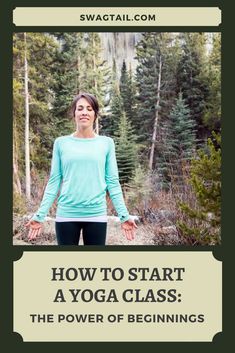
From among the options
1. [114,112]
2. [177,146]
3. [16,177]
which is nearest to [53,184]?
[16,177]

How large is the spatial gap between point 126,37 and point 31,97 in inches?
41.9

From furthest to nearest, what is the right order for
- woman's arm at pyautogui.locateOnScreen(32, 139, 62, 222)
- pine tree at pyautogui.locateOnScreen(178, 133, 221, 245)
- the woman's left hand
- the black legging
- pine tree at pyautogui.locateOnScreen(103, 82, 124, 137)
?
pine tree at pyautogui.locateOnScreen(103, 82, 124, 137)
pine tree at pyautogui.locateOnScreen(178, 133, 221, 245)
the woman's left hand
woman's arm at pyautogui.locateOnScreen(32, 139, 62, 222)
the black legging

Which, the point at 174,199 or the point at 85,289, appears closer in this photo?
the point at 85,289

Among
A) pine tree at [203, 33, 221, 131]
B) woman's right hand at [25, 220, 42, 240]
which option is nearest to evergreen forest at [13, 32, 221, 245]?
pine tree at [203, 33, 221, 131]

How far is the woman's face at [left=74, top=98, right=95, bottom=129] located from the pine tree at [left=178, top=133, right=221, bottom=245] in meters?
1.17

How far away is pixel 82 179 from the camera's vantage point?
5965 mm

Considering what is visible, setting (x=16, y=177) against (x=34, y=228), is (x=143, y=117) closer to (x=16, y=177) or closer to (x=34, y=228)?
(x=16, y=177)

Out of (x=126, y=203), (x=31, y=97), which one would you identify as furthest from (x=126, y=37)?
(x=126, y=203)

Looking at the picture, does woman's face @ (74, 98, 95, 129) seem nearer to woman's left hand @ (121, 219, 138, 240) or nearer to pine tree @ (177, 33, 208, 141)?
woman's left hand @ (121, 219, 138, 240)

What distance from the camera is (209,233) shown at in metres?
6.41

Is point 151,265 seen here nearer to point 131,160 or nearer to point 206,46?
point 131,160

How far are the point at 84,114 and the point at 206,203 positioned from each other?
143 cm

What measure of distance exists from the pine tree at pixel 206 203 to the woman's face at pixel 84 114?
1169 mm

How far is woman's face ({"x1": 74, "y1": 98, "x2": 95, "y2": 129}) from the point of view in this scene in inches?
233
